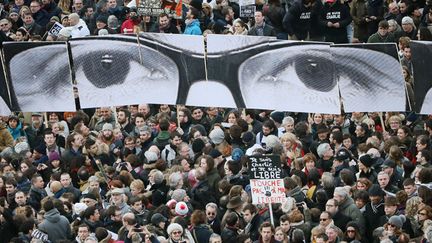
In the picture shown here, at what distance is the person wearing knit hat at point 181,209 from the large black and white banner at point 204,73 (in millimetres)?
3926

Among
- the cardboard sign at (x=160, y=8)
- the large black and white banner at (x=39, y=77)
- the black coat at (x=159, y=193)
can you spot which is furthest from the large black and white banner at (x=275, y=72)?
the cardboard sign at (x=160, y=8)

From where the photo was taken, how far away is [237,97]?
2931 centimetres

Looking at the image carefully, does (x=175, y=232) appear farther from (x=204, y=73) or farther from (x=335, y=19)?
(x=335, y=19)

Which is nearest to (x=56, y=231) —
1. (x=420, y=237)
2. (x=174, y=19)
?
(x=420, y=237)

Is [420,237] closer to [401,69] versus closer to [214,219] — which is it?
[214,219]

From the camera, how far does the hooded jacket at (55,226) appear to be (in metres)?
25.3

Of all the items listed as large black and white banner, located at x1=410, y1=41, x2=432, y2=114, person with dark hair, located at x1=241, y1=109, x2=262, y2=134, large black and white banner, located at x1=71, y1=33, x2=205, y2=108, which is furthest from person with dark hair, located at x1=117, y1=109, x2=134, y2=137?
large black and white banner, located at x1=410, y1=41, x2=432, y2=114

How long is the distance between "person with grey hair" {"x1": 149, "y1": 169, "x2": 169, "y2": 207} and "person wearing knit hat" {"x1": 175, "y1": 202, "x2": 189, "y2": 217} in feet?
3.37

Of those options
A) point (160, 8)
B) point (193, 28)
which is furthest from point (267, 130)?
point (160, 8)

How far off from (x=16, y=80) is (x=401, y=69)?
5.96 meters

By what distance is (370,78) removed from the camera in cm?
2831

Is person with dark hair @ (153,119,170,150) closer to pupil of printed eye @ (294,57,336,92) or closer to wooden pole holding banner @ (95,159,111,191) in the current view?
wooden pole holding banner @ (95,159,111,191)

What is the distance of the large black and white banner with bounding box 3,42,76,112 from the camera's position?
29.9 meters

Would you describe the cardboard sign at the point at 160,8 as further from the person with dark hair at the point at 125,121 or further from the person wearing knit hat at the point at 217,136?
the person wearing knit hat at the point at 217,136
